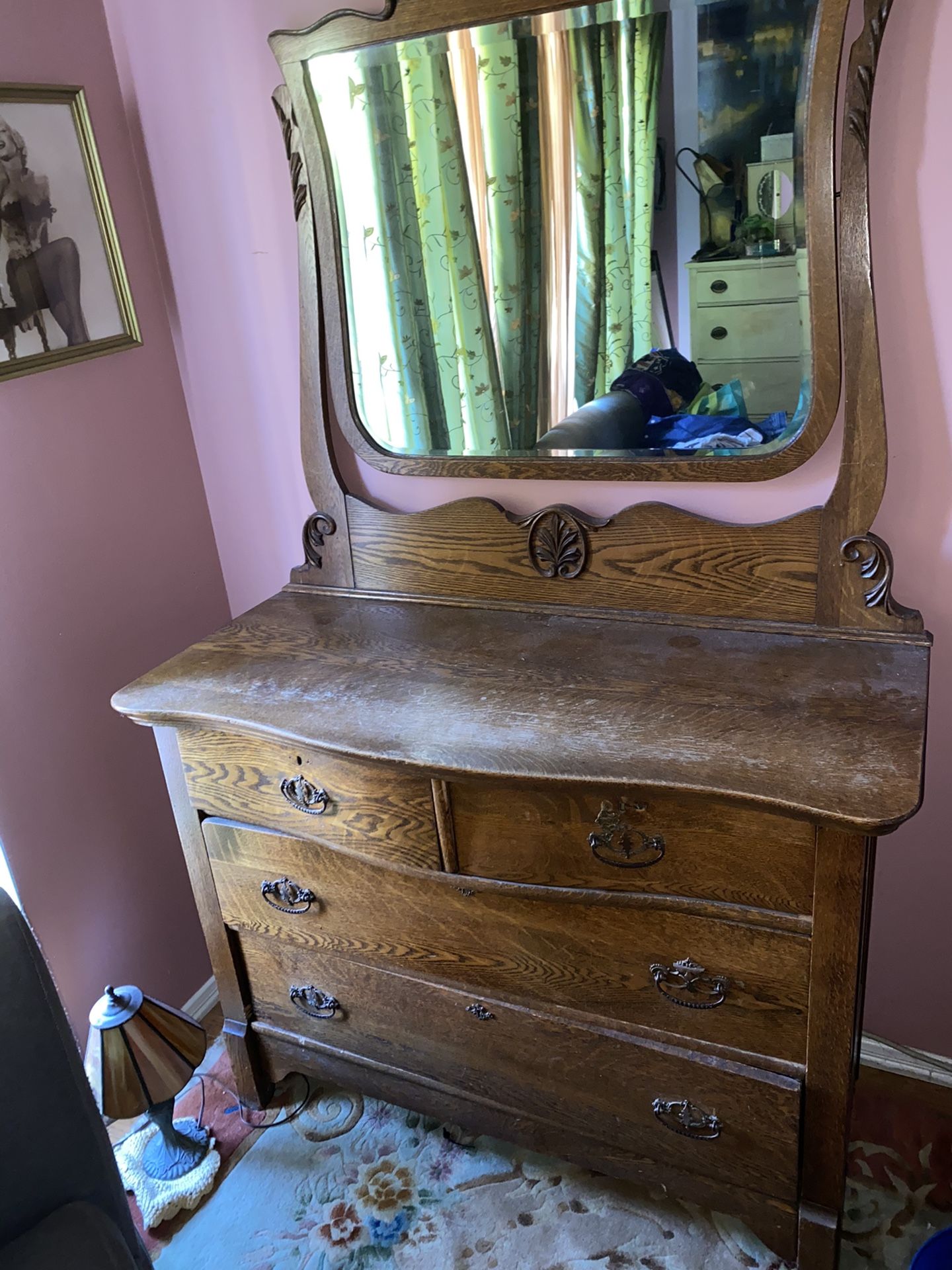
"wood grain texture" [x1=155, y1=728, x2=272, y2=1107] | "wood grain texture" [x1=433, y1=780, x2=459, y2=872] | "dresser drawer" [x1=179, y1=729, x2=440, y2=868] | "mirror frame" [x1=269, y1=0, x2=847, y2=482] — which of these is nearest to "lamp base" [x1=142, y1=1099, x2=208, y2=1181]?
"wood grain texture" [x1=155, y1=728, x2=272, y2=1107]

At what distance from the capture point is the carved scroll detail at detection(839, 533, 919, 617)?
1.33 metres

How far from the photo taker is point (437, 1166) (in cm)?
165

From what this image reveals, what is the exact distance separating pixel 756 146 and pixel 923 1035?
145 cm

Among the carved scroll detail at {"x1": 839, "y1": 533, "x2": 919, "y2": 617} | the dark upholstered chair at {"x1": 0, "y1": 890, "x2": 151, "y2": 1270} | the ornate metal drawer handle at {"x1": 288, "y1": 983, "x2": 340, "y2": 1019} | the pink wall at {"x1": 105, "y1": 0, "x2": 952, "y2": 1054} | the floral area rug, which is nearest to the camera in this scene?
the dark upholstered chair at {"x1": 0, "y1": 890, "x2": 151, "y2": 1270}

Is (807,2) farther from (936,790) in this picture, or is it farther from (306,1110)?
(306,1110)

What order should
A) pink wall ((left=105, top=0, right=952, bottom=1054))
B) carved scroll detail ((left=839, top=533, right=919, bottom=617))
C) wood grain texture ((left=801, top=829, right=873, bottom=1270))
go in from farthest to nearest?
carved scroll detail ((left=839, top=533, right=919, bottom=617)), pink wall ((left=105, top=0, right=952, bottom=1054)), wood grain texture ((left=801, top=829, right=873, bottom=1270))

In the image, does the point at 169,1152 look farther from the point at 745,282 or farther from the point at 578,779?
the point at 745,282

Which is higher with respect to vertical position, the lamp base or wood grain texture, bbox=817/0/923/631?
wood grain texture, bbox=817/0/923/631

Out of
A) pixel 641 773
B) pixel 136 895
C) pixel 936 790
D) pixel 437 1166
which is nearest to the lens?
pixel 641 773

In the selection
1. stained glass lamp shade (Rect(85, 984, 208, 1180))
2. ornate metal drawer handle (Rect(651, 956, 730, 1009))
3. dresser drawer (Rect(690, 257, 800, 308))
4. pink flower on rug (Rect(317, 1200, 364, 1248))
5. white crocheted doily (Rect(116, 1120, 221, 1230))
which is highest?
dresser drawer (Rect(690, 257, 800, 308))

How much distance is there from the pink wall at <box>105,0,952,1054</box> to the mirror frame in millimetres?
46

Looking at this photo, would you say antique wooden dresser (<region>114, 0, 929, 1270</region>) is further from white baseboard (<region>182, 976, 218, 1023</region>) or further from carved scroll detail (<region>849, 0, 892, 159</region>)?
white baseboard (<region>182, 976, 218, 1023</region>)

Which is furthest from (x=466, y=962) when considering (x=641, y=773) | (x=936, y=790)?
(x=936, y=790)

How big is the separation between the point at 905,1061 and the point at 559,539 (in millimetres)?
1110
